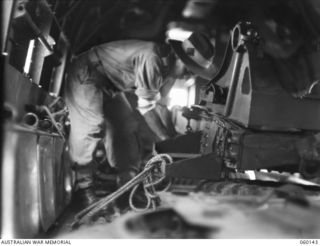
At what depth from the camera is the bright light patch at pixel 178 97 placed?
1.19 m

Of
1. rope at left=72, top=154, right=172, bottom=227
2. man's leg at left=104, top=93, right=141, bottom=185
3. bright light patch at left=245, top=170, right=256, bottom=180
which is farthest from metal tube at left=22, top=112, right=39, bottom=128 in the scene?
bright light patch at left=245, top=170, right=256, bottom=180

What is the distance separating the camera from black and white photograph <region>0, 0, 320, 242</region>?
1.06 meters

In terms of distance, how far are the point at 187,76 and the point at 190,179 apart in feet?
1.47

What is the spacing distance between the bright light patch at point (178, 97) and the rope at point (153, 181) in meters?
0.23

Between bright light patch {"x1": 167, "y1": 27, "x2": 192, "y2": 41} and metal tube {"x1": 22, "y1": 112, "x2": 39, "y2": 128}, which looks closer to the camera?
metal tube {"x1": 22, "y1": 112, "x2": 39, "y2": 128}

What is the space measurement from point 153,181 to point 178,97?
373 mm

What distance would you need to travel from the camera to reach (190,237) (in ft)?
3.46

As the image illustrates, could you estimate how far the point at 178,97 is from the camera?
120 cm

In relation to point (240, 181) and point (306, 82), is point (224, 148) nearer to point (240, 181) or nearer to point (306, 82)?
point (240, 181)

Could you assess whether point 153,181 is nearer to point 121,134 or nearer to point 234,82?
point 121,134

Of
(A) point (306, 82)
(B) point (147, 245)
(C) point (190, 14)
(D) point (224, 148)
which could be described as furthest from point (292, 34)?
(B) point (147, 245)

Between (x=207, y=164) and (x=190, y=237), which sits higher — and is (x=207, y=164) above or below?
above

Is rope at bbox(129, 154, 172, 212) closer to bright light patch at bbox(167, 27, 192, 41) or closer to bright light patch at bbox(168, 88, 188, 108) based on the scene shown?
bright light patch at bbox(168, 88, 188, 108)

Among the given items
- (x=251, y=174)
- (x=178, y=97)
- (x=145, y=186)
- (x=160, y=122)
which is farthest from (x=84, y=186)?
(x=251, y=174)
